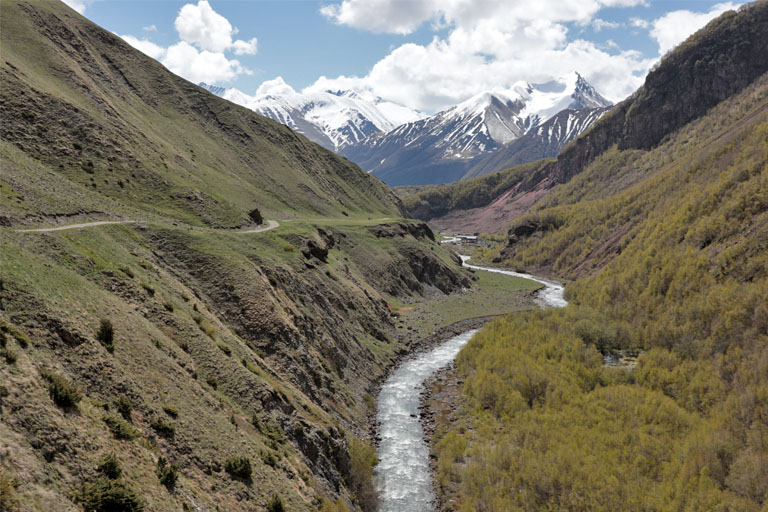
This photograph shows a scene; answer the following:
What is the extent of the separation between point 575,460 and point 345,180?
157905 millimetres

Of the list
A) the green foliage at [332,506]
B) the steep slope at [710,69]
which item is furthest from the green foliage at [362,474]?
the steep slope at [710,69]

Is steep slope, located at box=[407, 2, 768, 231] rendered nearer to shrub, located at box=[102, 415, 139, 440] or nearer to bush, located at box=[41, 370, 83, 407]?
shrub, located at box=[102, 415, 139, 440]

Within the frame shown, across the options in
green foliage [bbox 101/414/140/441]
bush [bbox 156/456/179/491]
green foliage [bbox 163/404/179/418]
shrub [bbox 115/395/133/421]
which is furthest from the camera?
green foliage [bbox 163/404/179/418]

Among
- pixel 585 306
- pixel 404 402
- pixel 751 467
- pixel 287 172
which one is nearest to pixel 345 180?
pixel 287 172

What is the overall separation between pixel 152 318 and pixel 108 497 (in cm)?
1856

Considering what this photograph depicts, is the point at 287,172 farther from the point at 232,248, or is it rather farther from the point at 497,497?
the point at 497,497

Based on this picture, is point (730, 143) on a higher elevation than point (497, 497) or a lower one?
higher

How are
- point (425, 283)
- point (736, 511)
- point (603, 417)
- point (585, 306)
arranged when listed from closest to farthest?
point (736, 511), point (603, 417), point (585, 306), point (425, 283)

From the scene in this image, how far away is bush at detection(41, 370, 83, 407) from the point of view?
59.0 feet

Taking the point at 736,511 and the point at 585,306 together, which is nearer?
the point at 736,511

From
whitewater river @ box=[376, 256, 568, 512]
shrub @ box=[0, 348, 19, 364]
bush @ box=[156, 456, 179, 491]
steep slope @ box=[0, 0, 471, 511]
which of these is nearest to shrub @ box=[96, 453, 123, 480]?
steep slope @ box=[0, 0, 471, 511]

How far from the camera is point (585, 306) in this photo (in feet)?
275

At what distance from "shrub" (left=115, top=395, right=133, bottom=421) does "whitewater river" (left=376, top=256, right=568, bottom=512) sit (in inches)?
929

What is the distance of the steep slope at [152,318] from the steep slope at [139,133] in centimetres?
51
